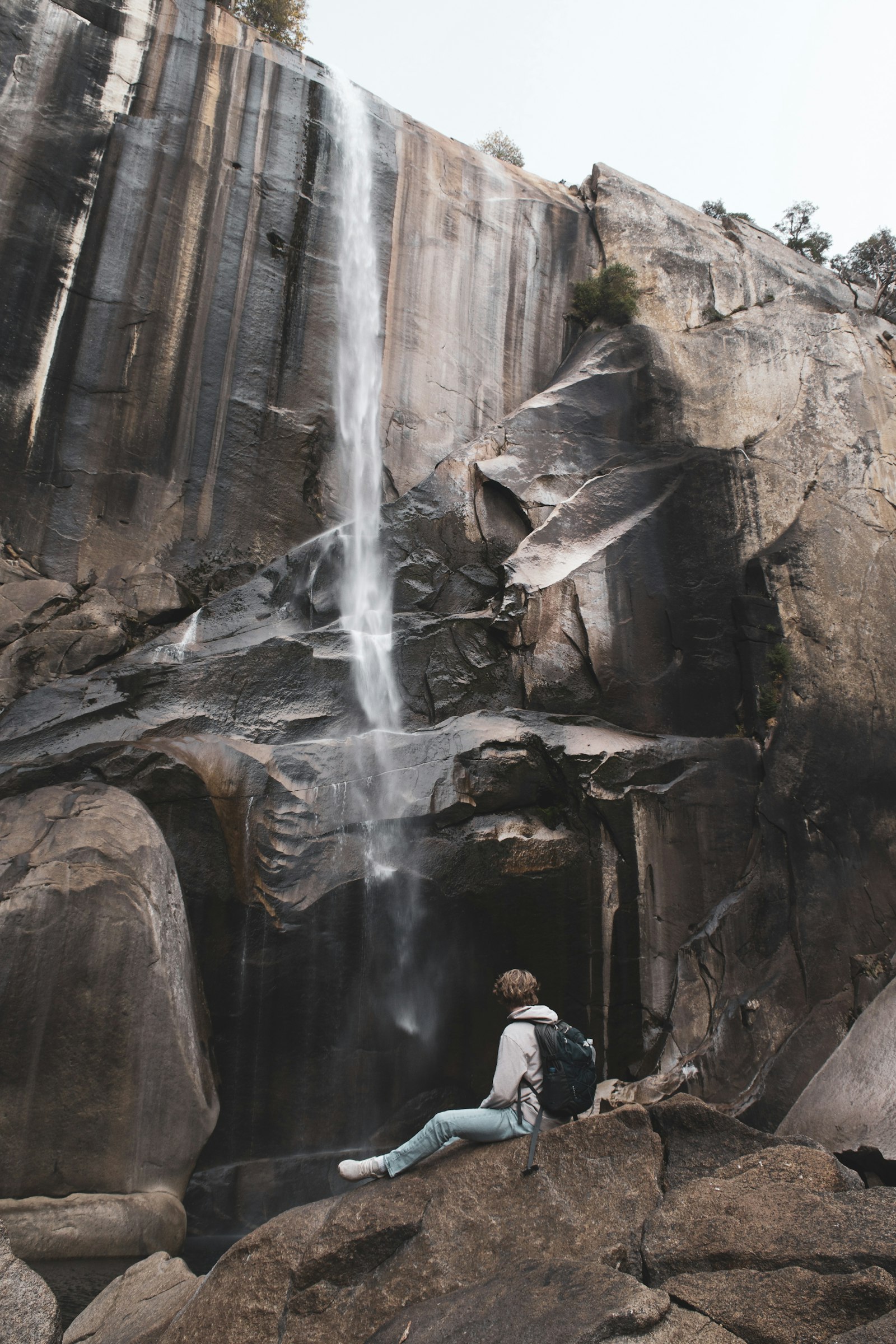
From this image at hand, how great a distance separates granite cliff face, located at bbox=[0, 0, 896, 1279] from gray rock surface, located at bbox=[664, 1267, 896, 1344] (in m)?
6.28

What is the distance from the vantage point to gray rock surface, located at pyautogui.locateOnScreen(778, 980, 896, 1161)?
8156 millimetres

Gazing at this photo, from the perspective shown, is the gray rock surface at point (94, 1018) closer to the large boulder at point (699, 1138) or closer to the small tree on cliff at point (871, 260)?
the large boulder at point (699, 1138)

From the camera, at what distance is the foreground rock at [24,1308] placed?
5684mm

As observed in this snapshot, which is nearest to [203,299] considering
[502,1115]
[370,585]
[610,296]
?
[370,585]

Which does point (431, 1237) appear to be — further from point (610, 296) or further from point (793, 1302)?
point (610, 296)

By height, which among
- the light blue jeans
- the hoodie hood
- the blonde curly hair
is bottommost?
the light blue jeans

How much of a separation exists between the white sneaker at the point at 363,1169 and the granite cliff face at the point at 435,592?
4586mm

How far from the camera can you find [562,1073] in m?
5.62

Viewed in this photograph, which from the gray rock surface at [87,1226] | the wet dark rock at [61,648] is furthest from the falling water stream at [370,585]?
the wet dark rock at [61,648]

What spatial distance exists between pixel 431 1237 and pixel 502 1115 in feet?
2.50

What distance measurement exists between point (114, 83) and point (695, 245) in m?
11.2

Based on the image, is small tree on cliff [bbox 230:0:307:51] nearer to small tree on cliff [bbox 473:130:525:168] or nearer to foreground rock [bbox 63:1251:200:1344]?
small tree on cliff [bbox 473:130:525:168]

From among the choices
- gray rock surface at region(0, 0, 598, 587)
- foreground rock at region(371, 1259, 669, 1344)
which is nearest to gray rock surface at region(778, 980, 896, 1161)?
foreground rock at region(371, 1259, 669, 1344)

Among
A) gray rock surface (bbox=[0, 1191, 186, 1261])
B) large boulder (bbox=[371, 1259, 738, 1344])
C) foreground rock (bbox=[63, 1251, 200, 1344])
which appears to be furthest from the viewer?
gray rock surface (bbox=[0, 1191, 186, 1261])
